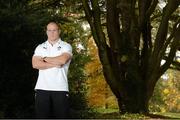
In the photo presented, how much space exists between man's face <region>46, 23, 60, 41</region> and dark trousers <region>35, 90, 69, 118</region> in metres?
0.73

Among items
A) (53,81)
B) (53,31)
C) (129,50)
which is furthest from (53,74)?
(129,50)

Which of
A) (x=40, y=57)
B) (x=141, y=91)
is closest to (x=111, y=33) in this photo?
(x=141, y=91)

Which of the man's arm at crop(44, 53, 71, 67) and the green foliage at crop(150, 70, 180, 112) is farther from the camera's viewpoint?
the green foliage at crop(150, 70, 180, 112)

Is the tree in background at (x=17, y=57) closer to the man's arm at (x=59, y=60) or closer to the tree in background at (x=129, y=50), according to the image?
the man's arm at (x=59, y=60)

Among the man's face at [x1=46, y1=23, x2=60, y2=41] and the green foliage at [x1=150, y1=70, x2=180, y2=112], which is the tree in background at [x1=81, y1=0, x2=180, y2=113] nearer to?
the man's face at [x1=46, y1=23, x2=60, y2=41]

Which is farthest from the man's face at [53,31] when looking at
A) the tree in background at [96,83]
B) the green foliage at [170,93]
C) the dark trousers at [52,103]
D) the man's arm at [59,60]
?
the green foliage at [170,93]

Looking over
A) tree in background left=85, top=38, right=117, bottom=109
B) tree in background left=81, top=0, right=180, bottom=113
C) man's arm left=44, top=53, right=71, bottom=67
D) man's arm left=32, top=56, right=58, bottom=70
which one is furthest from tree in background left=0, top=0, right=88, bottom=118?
tree in background left=85, top=38, right=117, bottom=109

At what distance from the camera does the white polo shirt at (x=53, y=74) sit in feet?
23.4

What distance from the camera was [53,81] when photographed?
7.12 meters

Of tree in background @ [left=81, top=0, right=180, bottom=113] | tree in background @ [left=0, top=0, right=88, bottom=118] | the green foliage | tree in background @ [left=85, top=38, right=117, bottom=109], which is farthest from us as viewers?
the green foliage

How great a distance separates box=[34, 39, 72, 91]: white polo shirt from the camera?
23.4ft

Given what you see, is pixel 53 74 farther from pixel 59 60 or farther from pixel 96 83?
pixel 96 83

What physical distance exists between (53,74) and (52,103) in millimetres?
390

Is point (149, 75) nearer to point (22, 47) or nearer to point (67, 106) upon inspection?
point (22, 47)
